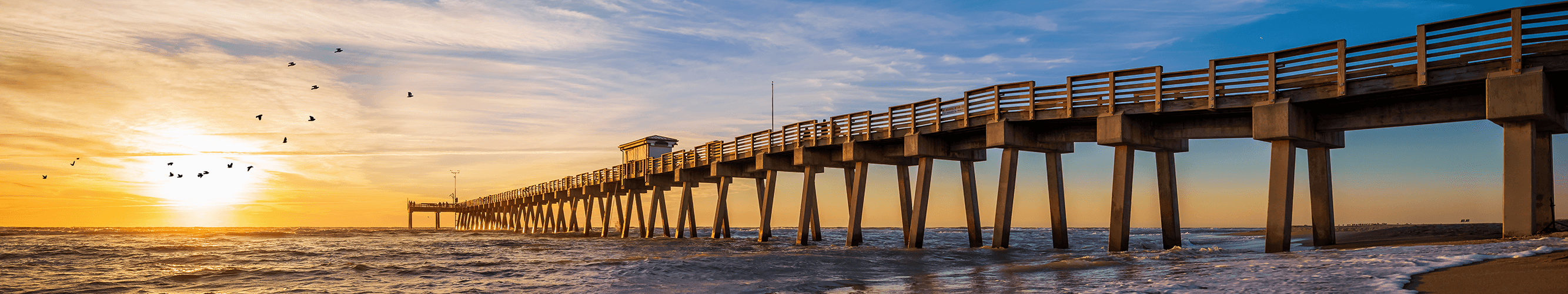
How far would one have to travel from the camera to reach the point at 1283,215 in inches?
610

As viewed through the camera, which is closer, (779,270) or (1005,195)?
(779,270)

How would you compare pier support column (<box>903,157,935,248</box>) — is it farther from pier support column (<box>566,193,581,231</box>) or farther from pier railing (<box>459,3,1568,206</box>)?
pier support column (<box>566,193,581,231</box>)

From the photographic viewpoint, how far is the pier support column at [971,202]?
24047 mm

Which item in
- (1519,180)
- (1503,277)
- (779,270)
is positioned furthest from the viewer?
(779,270)

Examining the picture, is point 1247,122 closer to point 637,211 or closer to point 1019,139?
point 1019,139

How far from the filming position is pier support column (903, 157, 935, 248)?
78.0ft

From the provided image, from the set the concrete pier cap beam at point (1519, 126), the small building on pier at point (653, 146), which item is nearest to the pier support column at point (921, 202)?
the concrete pier cap beam at point (1519, 126)

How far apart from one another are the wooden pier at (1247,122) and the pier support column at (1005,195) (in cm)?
4

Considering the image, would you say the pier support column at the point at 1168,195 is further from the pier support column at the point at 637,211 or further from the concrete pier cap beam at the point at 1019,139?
the pier support column at the point at 637,211

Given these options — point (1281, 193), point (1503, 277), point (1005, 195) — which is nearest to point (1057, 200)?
point (1005, 195)

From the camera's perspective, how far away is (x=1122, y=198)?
18.6m

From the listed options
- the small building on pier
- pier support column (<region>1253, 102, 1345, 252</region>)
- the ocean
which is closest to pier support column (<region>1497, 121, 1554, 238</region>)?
the ocean

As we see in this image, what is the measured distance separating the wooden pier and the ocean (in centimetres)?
139

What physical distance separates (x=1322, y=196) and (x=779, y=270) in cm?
1080
